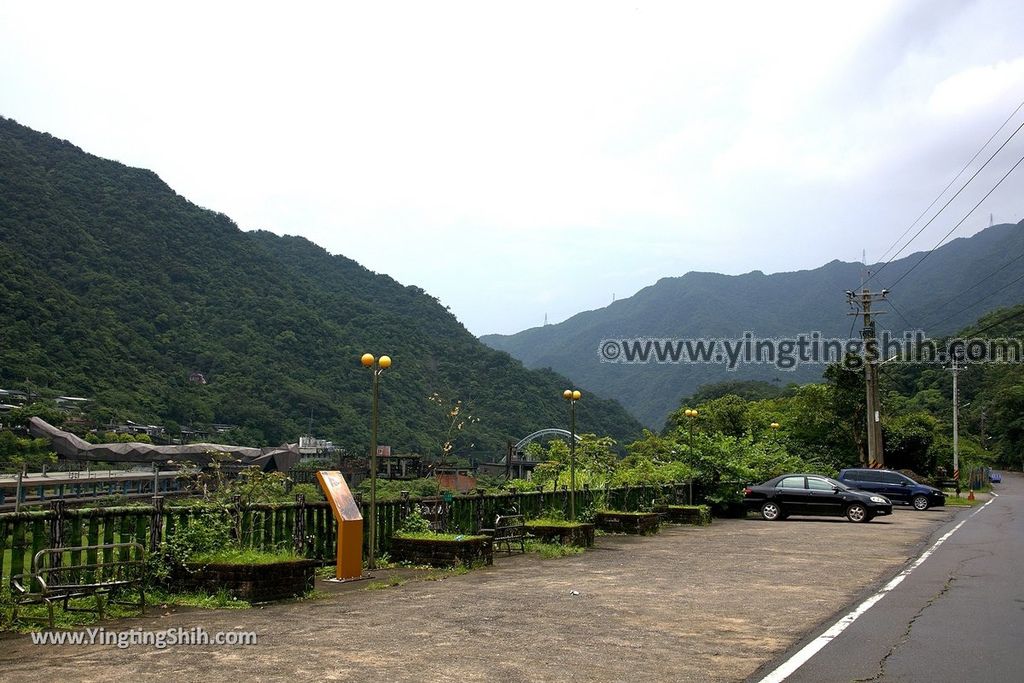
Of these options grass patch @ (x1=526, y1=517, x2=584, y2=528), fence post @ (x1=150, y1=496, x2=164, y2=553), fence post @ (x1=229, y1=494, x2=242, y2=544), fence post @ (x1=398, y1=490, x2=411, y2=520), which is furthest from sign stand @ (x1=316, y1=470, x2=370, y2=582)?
grass patch @ (x1=526, y1=517, x2=584, y2=528)

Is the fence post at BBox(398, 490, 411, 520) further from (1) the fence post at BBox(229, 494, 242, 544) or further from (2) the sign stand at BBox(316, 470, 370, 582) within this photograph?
(1) the fence post at BBox(229, 494, 242, 544)

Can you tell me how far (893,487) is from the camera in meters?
35.8

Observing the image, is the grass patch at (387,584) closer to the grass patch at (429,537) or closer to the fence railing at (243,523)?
the fence railing at (243,523)

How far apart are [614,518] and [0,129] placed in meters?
114

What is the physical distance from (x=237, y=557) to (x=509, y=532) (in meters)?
6.84

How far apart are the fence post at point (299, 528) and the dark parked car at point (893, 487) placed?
1122 inches

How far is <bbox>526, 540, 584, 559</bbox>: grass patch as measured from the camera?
50.9 ft

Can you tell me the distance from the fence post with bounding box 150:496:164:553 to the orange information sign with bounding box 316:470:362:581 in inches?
91.8

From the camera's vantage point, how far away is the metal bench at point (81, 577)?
7.96 m

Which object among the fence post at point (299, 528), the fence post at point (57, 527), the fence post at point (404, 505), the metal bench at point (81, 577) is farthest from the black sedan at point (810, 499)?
the fence post at point (57, 527)

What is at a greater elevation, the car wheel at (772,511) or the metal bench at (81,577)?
the metal bench at (81,577)

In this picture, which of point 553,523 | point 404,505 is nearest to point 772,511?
point 553,523

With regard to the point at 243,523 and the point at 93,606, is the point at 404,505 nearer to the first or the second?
the point at 243,523

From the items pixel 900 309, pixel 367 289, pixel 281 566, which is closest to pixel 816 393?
pixel 281 566
